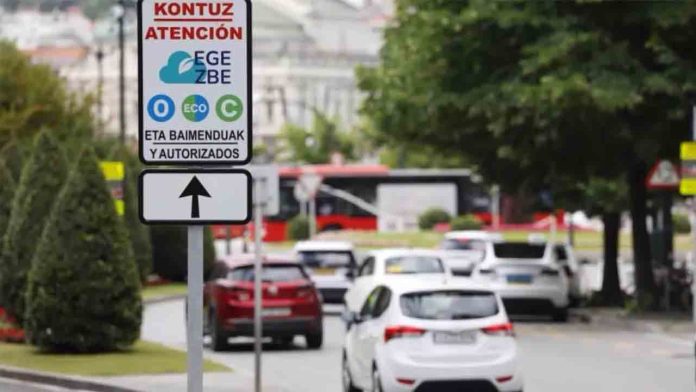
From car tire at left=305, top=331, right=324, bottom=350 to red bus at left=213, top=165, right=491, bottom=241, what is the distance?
57.0m

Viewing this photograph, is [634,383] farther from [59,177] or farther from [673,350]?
[59,177]

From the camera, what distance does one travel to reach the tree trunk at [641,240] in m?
41.0

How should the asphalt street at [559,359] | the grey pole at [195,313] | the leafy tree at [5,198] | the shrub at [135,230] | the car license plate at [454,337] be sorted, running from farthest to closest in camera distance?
the shrub at [135,230], the leafy tree at [5,198], the asphalt street at [559,359], the car license plate at [454,337], the grey pole at [195,313]

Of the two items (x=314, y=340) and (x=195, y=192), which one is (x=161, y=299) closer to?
(x=314, y=340)

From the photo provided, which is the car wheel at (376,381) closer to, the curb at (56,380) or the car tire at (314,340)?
the curb at (56,380)

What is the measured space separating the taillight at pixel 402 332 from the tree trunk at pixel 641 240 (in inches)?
765

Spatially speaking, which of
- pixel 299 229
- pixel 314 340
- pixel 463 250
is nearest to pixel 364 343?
pixel 314 340

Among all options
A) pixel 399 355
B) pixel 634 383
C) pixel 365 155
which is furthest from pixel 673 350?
pixel 365 155

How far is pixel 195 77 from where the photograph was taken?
408 inches

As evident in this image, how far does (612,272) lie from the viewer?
150ft

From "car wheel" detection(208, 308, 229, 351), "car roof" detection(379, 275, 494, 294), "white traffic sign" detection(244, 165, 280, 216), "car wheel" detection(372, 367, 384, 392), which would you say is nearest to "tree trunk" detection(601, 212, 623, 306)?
"car wheel" detection(208, 308, 229, 351)

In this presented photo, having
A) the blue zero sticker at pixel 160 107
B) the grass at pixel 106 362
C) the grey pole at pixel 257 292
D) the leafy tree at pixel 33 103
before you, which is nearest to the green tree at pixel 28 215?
the grass at pixel 106 362

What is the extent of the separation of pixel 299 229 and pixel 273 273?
56038 mm

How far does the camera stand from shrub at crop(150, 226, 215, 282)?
56562mm
